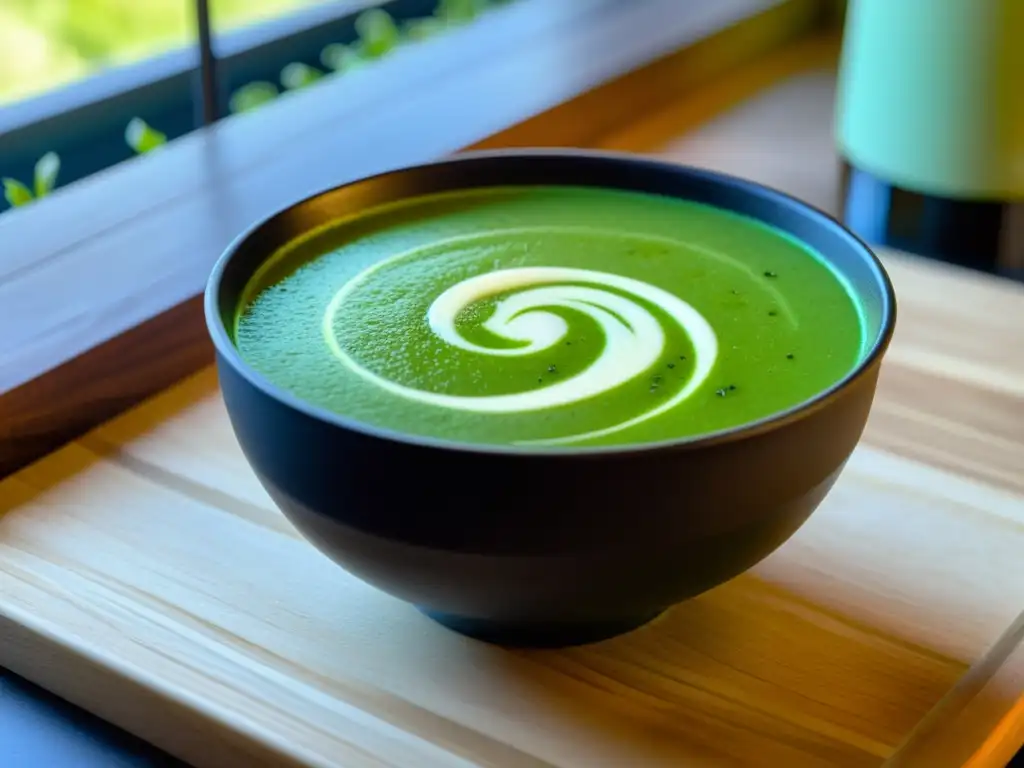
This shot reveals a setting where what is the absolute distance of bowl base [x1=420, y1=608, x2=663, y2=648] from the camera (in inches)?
21.3

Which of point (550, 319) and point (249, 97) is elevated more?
point (550, 319)

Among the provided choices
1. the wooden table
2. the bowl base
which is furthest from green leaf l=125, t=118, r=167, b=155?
the bowl base

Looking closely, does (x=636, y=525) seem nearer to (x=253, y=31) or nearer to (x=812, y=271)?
(x=812, y=271)

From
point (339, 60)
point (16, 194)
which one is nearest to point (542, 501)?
point (16, 194)

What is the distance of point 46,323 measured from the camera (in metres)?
0.75

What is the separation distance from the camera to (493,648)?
573 mm

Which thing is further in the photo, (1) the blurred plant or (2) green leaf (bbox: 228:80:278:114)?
(2) green leaf (bbox: 228:80:278:114)

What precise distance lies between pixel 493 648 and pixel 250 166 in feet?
1.71

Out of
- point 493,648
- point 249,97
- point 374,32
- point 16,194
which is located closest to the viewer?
point 493,648

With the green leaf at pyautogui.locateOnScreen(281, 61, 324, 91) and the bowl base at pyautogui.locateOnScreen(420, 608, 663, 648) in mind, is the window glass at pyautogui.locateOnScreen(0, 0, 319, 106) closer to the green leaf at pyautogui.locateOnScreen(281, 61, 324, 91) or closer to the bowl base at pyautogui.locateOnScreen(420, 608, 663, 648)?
the green leaf at pyautogui.locateOnScreen(281, 61, 324, 91)

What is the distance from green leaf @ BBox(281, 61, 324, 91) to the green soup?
650 millimetres

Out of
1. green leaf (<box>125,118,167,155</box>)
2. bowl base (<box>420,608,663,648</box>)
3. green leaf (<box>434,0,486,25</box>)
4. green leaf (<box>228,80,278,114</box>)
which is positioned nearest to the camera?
bowl base (<box>420,608,663,648</box>)

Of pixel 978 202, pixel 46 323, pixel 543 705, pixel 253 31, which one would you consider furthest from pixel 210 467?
pixel 253 31

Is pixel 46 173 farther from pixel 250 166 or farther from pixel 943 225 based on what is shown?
pixel 943 225
